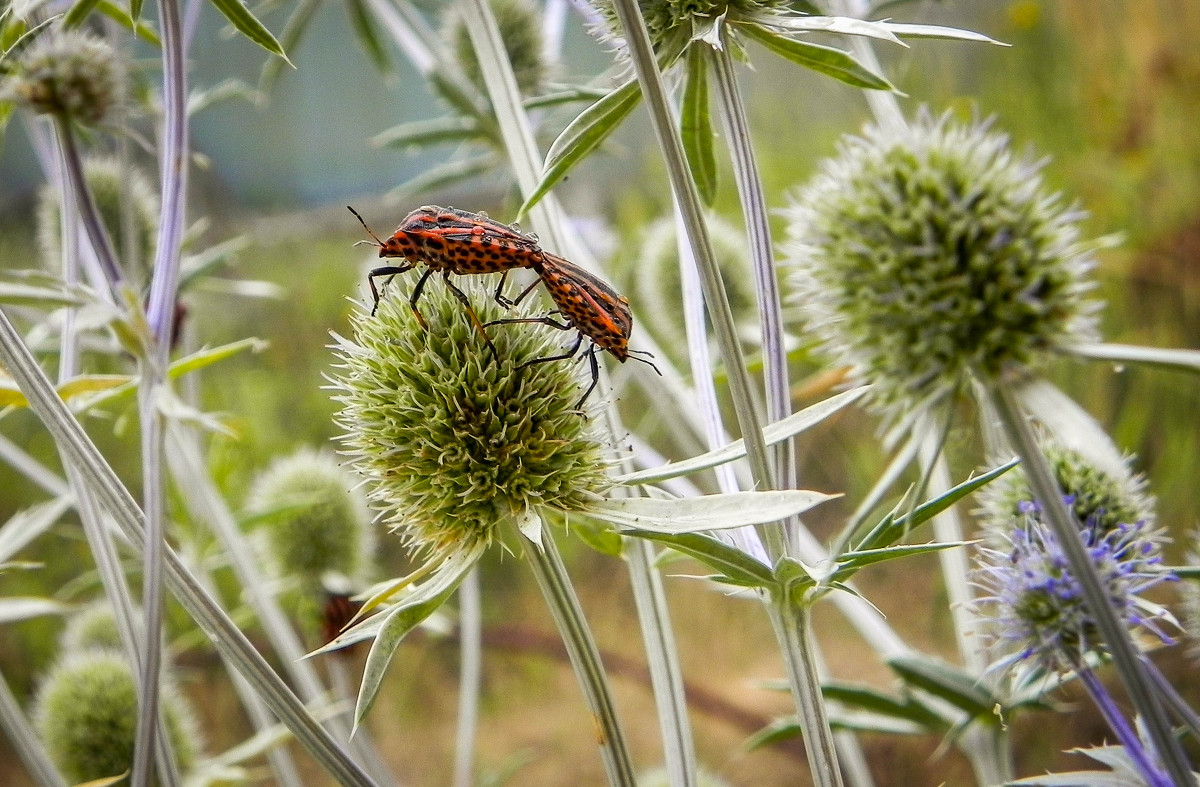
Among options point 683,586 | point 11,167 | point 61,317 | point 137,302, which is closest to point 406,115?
point 11,167

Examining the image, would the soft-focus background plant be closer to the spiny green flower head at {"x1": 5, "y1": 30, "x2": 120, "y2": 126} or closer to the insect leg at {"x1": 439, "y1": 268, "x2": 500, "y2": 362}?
the spiny green flower head at {"x1": 5, "y1": 30, "x2": 120, "y2": 126}

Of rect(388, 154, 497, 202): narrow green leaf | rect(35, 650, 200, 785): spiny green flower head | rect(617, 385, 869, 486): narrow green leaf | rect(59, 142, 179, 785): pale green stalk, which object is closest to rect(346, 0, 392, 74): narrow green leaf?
rect(388, 154, 497, 202): narrow green leaf

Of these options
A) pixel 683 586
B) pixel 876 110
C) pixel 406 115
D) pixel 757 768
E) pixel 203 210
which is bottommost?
pixel 757 768

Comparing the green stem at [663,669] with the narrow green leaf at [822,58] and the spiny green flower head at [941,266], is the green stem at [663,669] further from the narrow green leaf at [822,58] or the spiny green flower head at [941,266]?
the narrow green leaf at [822,58]

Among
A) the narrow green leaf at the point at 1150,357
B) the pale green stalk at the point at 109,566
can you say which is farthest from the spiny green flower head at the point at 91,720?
the narrow green leaf at the point at 1150,357

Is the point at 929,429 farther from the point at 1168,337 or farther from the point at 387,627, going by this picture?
the point at 1168,337
